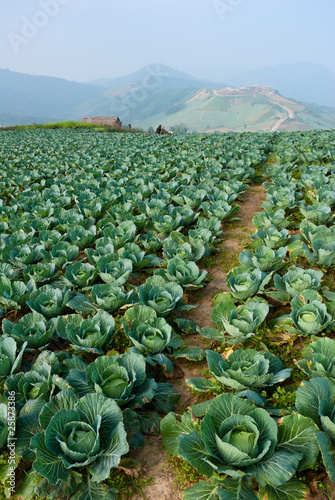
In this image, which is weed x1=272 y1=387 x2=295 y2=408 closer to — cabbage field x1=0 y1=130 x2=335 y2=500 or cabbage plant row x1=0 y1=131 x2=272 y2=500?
cabbage field x1=0 y1=130 x2=335 y2=500

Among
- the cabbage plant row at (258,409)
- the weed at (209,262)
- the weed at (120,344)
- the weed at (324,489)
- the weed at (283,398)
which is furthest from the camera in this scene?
the weed at (209,262)

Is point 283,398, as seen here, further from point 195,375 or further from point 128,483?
point 128,483

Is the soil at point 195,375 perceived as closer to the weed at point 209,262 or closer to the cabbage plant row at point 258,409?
the weed at point 209,262

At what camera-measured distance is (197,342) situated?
11.3 ft

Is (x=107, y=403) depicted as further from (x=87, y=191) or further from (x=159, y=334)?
(x=87, y=191)

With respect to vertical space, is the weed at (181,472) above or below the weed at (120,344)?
below

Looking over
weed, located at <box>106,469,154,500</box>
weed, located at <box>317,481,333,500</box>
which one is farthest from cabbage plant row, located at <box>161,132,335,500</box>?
weed, located at <box>106,469,154,500</box>

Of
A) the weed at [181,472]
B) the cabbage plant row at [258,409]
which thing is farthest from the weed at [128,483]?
the cabbage plant row at [258,409]

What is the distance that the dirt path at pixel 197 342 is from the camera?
7.00 feet

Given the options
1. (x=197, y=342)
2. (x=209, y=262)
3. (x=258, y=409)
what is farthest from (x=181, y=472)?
(x=209, y=262)

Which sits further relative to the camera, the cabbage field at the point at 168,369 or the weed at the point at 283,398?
the weed at the point at 283,398

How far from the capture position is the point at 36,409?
7.60ft

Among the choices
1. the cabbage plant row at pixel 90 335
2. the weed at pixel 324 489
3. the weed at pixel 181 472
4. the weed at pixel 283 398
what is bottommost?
the weed at pixel 181 472

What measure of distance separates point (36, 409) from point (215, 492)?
1.47m
